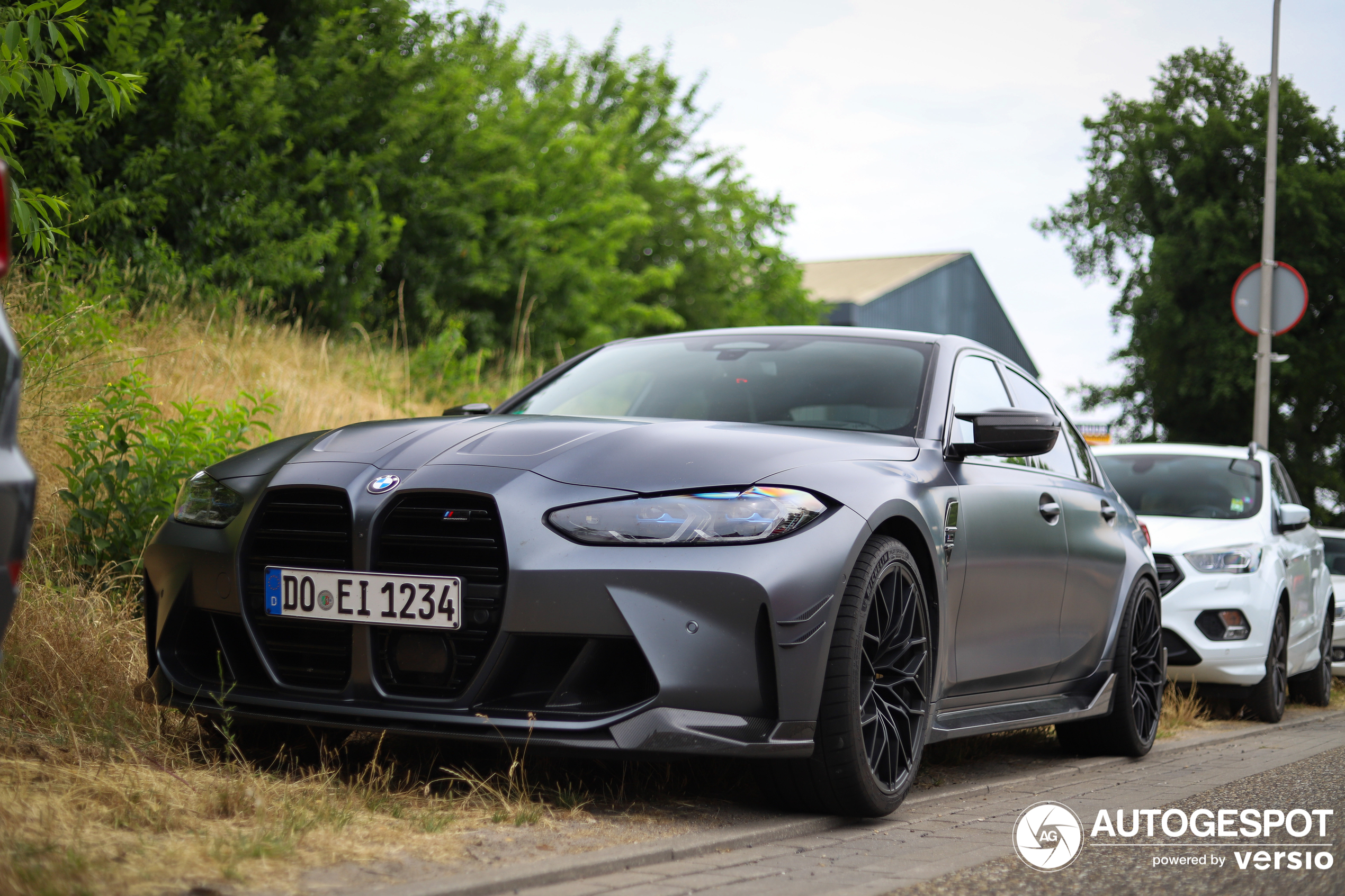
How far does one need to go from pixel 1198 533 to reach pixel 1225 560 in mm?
251

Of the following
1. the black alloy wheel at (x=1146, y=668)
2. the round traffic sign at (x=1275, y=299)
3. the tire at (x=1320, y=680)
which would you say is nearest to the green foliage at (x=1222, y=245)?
the round traffic sign at (x=1275, y=299)

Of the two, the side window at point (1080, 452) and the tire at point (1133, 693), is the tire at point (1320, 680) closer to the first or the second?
the tire at point (1133, 693)

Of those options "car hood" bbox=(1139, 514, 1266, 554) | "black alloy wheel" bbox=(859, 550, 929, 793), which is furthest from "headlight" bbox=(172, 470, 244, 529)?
"car hood" bbox=(1139, 514, 1266, 554)

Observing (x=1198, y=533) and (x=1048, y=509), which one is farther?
(x=1198, y=533)

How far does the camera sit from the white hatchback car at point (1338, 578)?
12.6m

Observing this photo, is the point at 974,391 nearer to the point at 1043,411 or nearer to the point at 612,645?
the point at 1043,411

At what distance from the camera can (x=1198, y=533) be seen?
848 centimetres

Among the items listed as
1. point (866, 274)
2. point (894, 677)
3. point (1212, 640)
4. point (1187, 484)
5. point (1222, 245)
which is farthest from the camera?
point (866, 274)

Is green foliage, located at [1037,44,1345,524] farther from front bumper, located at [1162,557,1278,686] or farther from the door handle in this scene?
the door handle

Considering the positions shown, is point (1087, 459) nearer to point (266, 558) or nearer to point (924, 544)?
point (924, 544)

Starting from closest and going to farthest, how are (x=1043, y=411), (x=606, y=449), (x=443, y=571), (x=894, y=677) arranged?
1. (x=443, y=571)
2. (x=606, y=449)
3. (x=894, y=677)
4. (x=1043, y=411)

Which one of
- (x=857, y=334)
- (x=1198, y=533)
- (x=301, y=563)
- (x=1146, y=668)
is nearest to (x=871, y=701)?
(x=301, y=563)

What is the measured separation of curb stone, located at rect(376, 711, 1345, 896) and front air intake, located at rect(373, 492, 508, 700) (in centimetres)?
64

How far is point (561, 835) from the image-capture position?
3.44 m
